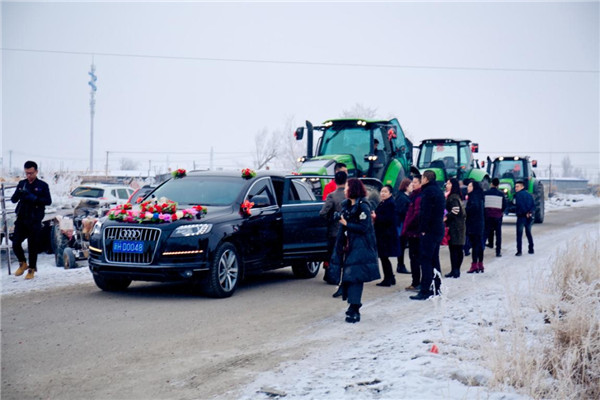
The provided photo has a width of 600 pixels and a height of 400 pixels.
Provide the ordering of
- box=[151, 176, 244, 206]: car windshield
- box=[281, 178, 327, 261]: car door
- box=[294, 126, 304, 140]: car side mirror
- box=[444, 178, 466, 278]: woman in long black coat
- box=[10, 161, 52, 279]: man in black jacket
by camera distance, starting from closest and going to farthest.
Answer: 1. box=[151, 176, 244, 206]: car windshield
2. box=[281, 178, 327, 261]: car door
3. box=[10, 161, 52, 279]: man in black jacket
4. box=[444, 178, 466, 278]: woman in long black coat
5. box=[294, 126, 304, 140]: car side mirror

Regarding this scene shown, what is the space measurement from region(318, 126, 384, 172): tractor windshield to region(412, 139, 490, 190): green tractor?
16.5 ft

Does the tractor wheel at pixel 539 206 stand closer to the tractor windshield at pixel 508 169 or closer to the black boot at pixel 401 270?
the tractor windshield at pixel 508 169

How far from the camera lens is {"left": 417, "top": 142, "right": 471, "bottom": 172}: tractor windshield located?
23.2 meters

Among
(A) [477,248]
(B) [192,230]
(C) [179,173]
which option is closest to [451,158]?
(A) [477,248]

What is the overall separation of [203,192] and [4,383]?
17.7 ft

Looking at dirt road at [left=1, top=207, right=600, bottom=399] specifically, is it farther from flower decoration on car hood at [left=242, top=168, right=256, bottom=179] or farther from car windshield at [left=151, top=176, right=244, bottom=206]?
flower decoration on car hood at [left=242, top=168, right=256, bottom=179]

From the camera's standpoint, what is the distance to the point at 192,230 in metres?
9.23

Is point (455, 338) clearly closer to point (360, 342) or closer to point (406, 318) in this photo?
point (360, 342)

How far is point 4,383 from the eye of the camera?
5539mm

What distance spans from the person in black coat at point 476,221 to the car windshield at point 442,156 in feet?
30.6

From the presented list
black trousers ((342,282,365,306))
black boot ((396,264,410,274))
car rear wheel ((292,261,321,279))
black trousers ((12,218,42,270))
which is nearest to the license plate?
black trousers ((12,218,42,270))

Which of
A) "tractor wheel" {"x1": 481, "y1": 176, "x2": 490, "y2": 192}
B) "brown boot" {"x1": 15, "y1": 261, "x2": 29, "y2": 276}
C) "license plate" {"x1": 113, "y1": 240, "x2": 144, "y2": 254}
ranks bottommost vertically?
"brown boot" {"x1": 15, "y1": 261, "x2": 29, "y2": 276}

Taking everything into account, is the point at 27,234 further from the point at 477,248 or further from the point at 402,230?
the point at 477,248

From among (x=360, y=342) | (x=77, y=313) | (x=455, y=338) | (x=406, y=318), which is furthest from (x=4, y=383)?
(x=406, y=318)
